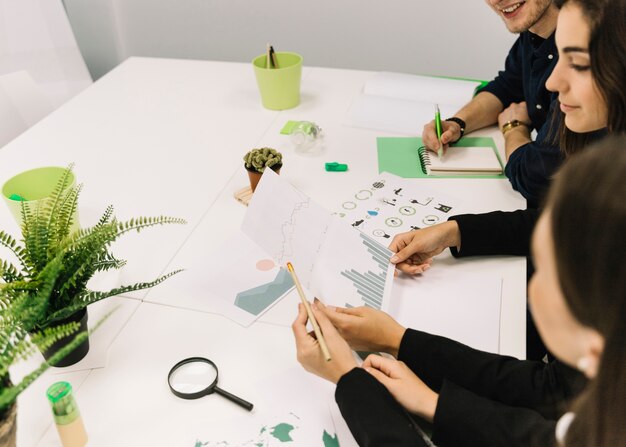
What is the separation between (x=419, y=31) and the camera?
2.60m

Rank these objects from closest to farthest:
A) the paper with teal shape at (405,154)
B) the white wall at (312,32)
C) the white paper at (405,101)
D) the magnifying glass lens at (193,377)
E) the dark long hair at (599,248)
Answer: the dark long hair at (599,248), the magnifying glass lens at (193,377), the paper with teal shape at (405,154), the white paper at (405,101), the white wall at (312,32)

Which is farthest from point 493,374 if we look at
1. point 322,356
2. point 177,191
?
point 177,191

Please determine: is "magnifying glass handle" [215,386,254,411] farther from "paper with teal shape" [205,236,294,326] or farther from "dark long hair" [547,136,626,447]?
"dark long hair" [547,136,626,447]

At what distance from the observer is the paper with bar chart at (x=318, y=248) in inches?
38.2

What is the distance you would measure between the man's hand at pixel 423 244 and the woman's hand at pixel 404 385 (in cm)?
24

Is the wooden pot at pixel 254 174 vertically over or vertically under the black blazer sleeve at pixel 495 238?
over

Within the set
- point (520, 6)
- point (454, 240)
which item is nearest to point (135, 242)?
point (454, 240)

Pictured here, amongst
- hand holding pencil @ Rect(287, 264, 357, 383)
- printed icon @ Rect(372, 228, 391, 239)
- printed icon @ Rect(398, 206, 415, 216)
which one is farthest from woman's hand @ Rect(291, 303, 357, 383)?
printed icon @ Rect(398, 206, 415, 216)

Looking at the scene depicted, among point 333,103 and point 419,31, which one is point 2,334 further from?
point 419,31

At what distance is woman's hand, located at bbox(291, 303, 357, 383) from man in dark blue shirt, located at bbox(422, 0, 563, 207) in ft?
2.06

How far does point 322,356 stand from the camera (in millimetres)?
819

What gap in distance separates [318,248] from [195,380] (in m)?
0.30

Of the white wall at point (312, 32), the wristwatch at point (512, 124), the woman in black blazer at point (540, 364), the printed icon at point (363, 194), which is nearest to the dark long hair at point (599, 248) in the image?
the woman in black blazer at point (540, 364)

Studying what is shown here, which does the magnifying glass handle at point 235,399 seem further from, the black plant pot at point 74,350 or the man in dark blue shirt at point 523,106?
the man in dark blue shirt at point 523,106
